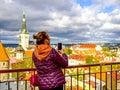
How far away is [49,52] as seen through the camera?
3.90 meters

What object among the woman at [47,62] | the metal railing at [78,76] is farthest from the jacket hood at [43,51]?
the metal railing at [78,76]

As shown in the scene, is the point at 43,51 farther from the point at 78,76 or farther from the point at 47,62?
the point at 78,76

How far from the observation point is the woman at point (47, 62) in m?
3.90

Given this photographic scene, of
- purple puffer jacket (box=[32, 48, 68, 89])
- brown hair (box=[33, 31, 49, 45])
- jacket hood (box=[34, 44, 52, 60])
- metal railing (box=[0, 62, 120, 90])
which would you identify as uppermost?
Answer: brown hair (box=[33, 31, 49, 45])

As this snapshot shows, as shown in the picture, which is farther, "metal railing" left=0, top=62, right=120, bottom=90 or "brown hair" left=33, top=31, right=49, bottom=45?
"metal railing" left=0, top=62, right=120, bottom=90

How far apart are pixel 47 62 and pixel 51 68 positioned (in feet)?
0.33

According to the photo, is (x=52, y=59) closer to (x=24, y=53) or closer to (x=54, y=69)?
(x=54, y=69)

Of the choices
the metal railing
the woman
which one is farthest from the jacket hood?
the metal railing

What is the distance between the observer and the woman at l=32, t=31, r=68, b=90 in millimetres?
3904

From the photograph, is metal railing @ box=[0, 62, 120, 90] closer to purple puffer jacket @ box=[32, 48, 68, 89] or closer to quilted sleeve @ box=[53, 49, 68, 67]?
purple puffer jacket @ box=[32, 48, 68, 89]

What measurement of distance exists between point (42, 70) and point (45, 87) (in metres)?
0.24

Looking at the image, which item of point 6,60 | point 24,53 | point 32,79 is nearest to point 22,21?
point 24,53

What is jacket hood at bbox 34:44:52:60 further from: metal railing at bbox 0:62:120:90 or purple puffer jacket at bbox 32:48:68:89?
metal railing at bbox 0:62:120:90

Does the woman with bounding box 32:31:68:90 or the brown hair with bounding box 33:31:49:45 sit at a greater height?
the brown hair with bounding box 33:31:49:45
